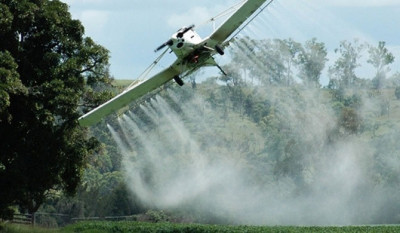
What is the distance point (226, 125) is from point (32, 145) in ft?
150

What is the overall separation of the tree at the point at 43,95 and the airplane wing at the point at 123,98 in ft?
4.14

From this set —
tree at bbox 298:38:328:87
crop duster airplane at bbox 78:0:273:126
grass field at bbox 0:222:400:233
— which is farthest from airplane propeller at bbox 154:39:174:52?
tree at bbox 298:38:328:87

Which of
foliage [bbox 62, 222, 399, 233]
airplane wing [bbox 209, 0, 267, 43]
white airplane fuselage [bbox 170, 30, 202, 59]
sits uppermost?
airplane wing [bbox 209, 0, 267, 43]

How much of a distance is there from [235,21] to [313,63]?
5967cm

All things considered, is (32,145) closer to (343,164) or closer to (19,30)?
(19,30)

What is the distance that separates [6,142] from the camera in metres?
39.5

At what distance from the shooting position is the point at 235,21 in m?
32.2

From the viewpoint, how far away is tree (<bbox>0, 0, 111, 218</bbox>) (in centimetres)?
3762

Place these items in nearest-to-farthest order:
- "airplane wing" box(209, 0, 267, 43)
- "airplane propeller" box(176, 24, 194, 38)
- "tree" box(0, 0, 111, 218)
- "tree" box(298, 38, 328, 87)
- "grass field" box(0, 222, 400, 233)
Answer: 1. "airplane propeller" box(176, 24, 194, 38)
2. "airplane wing" box(209, 0, 267, 43)
3. "grass field" box(0, 222, 400, 233)
4. "tree" box(0, 0, 111, 218)
5. "tree" box(298, 38, 328, 87)

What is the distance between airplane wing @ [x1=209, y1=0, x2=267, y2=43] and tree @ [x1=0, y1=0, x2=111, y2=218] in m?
9.12

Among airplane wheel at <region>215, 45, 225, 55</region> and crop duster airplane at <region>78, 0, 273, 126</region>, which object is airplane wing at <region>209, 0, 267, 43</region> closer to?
crop duster airplane at <region>78, 0, 273, 126</region>

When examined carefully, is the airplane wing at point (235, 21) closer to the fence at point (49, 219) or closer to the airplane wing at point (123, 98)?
the airplane wing at point (123, 98)

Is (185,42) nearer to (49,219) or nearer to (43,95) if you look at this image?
(43,95)

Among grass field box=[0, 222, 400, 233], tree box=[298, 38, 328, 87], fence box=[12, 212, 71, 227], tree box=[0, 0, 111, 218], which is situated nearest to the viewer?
grass field box=[0, 222, 400, 233]
